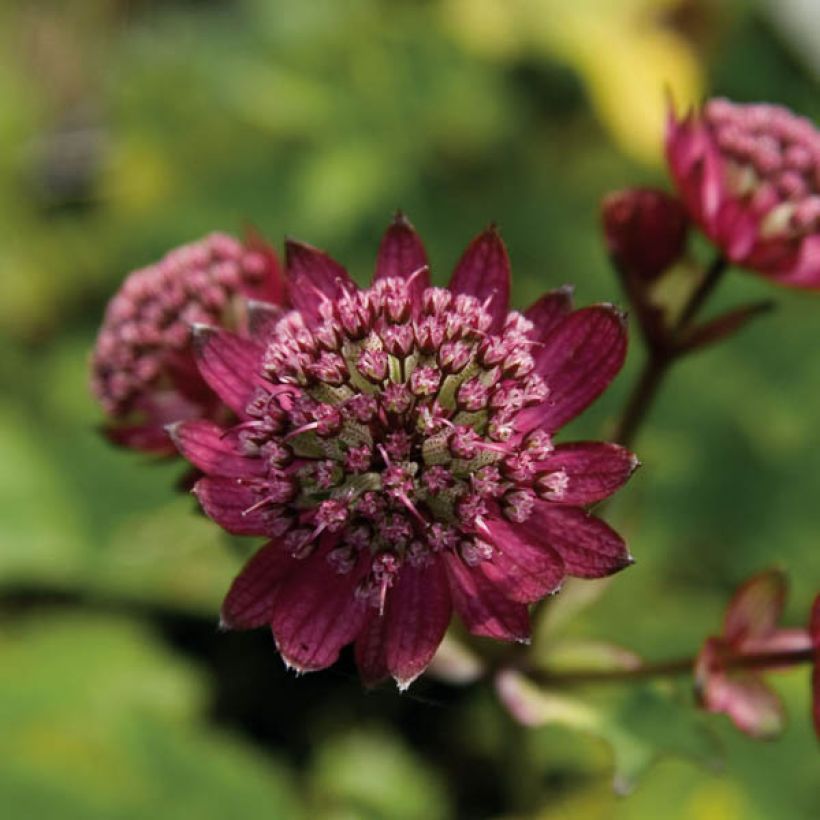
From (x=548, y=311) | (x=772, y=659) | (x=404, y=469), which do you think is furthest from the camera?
(x=772, y=659)

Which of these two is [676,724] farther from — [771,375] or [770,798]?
[771,375]

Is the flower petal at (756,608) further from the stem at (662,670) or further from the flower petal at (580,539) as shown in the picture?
the flower petal at (580,539)

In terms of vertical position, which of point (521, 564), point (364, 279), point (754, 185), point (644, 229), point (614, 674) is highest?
point (754, 185)

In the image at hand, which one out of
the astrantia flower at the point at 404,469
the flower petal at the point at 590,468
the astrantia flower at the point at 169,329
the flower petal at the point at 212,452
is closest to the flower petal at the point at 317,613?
the astrantia flower at the point at 404,469

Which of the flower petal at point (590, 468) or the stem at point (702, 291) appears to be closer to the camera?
the flower petal at point (590, 468)

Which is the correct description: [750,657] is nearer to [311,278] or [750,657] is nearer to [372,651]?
[372,651]

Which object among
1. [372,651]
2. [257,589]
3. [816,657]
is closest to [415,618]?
[372,651]

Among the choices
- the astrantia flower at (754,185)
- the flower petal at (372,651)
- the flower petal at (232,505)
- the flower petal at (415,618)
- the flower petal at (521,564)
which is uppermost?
the astrantia flower at (754,185)
